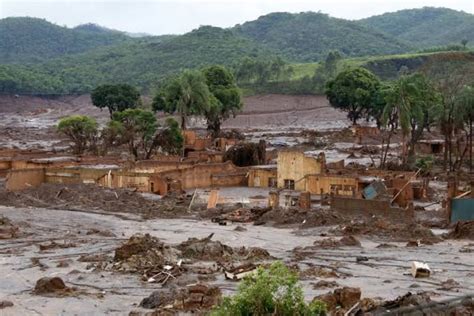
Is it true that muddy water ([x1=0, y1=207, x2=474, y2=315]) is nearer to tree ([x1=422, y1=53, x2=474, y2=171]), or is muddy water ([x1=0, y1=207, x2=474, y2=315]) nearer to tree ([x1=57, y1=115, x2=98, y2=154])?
tree ([x1=57, y1=115, x2=98, y2=154])

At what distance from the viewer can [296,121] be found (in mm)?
122250

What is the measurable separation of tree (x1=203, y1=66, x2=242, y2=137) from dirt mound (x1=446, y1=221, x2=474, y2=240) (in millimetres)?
46729

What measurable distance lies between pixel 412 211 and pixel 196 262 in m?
14.2

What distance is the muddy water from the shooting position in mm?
24359

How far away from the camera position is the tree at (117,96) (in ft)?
319

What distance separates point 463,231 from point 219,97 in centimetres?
5583

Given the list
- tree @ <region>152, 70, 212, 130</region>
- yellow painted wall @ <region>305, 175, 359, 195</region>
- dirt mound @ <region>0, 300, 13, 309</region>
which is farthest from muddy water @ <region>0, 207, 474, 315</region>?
tree @ <region>152, 70, 212, 130</region>

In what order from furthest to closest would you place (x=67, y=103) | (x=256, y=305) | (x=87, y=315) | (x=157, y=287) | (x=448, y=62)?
(x=67, y=103), (x=448, y=62), (x=157, y=287), (x=87, y=315), (x=256, y=305)

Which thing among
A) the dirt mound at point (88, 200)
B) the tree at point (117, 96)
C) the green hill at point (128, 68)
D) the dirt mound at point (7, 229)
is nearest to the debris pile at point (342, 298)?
the dirt mound at point (7, 229)

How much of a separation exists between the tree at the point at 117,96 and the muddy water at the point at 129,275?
54.2m

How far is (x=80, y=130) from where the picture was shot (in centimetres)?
6919

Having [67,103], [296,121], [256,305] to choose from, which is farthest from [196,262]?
[67,103]

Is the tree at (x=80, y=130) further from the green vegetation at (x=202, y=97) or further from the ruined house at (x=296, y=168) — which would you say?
the ruined house at (x=296, y=168)

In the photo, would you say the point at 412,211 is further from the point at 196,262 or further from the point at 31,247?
the point at 31,247
